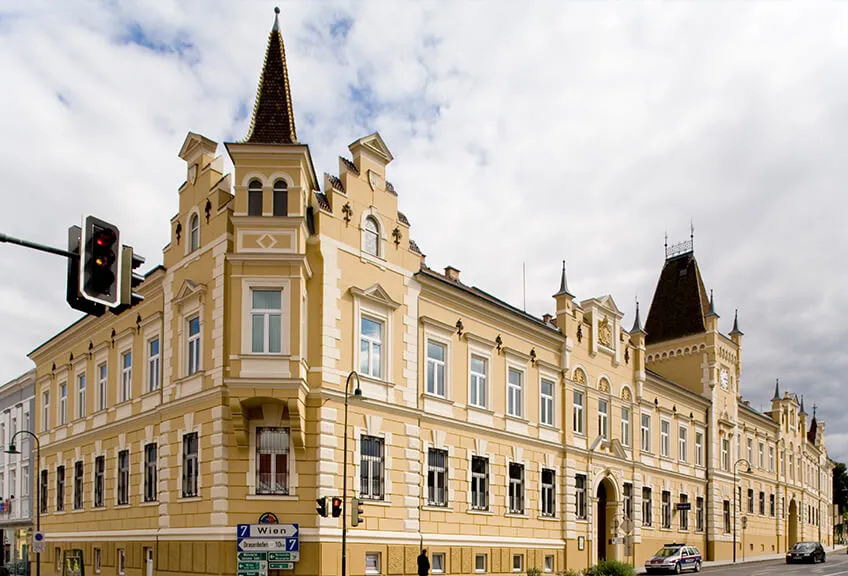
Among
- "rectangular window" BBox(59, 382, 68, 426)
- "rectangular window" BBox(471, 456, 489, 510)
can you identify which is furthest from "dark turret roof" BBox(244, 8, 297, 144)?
"rectangular window" BBox(59, 382, 68, 426)

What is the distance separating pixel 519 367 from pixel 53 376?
23.2 m

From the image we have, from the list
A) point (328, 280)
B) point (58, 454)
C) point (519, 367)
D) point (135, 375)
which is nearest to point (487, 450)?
point (519, 367)

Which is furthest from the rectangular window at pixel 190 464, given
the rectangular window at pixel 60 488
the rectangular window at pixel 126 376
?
the rectangular window at pixel 60 488

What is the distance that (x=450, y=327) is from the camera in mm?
35344

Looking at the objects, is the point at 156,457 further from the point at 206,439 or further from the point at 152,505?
the point at 206,439

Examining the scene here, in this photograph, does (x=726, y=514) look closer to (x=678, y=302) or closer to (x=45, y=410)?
(x=678, y=302)

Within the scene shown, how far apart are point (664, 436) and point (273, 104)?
112 ft

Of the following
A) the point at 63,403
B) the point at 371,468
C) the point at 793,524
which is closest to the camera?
the point at 371,468

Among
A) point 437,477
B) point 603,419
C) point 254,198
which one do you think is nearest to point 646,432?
point 603,419

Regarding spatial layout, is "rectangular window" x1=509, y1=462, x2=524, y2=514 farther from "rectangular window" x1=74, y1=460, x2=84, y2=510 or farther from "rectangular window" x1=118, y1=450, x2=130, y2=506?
"rectangular window" x1=74, y1=460, x2=84, y2=510

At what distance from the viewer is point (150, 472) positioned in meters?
33.6

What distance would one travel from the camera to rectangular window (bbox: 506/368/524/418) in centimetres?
3891

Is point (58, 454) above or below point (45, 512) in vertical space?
above

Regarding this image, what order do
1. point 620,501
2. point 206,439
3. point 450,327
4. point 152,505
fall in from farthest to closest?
point 620,501 → point 450,327 → point 152,505 → point 206,439
